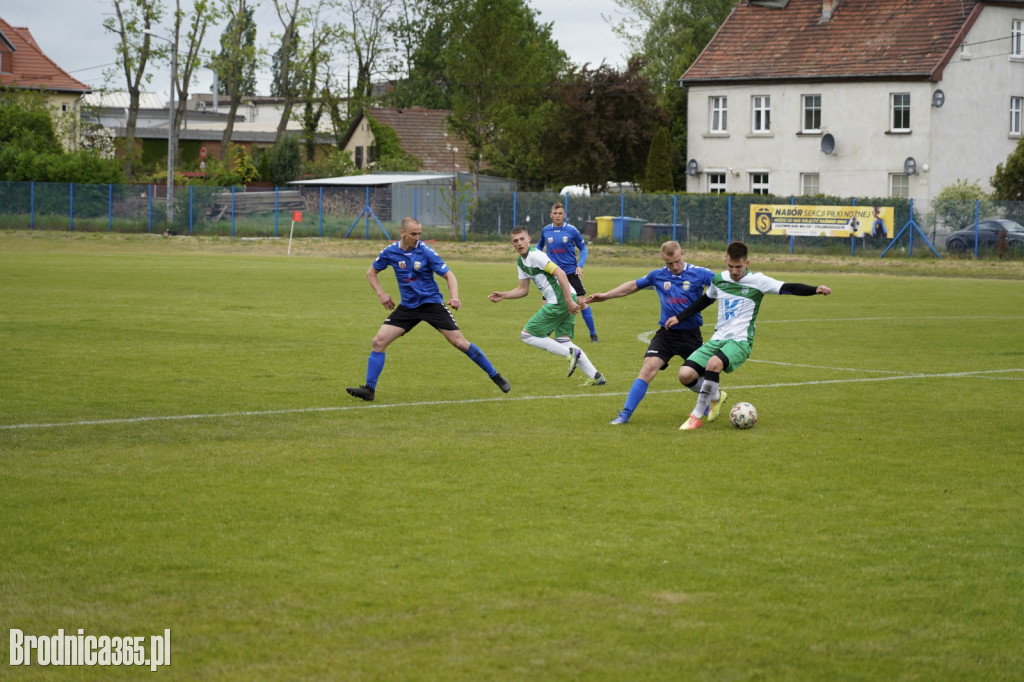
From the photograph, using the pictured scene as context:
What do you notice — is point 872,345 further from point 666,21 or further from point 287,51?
point 666,21

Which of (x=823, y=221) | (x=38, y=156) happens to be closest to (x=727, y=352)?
(x=823, y=221)

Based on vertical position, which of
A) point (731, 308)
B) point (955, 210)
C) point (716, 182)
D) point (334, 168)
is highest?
point (334, 168)

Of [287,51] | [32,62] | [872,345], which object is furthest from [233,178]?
[872,345]

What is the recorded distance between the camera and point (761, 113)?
5644 cm

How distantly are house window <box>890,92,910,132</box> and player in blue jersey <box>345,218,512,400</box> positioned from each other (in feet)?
142

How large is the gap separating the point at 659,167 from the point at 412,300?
152 feet

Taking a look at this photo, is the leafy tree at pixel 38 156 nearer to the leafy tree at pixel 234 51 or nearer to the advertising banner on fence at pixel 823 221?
the leafy tree at pixel 234 51

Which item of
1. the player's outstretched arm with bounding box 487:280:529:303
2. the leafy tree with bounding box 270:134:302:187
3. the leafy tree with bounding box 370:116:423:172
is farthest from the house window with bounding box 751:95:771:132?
the player's outstretched arm with bounding box 487:280:529:303

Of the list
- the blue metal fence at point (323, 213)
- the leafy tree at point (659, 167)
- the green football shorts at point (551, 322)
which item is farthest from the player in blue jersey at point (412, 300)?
the leafy tree at point (659, 167)

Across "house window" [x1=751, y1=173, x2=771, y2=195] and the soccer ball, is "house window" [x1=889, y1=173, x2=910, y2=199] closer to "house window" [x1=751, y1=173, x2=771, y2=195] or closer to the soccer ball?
"house window" [x1=751, y1=173, x2=771, y2=195]

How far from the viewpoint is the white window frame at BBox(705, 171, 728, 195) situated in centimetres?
5822

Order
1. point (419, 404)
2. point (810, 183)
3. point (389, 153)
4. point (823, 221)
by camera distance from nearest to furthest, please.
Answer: point (419, 404) < point (823, 221) < point (810, 183) < point (389, 153)

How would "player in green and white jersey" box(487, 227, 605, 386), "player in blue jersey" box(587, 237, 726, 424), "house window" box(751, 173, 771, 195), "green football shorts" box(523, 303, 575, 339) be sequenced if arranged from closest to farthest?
"player in blue jersey" box(587, 237, 726, 424) → "player in green and white jersey" box(487, 227, 605, 386) → "green football shorts" box(523, 303, 575, 339) → "house window" box(751, 173, 771, 195)

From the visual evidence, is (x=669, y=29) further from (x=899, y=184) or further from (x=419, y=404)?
(x=419, y=404)
